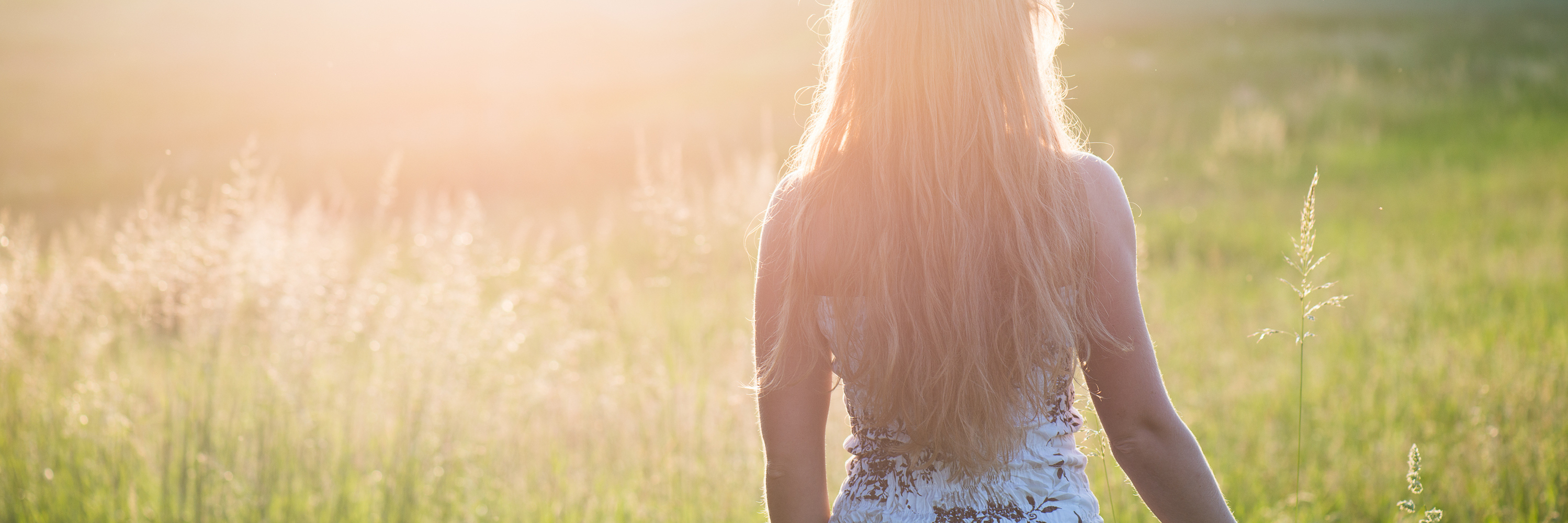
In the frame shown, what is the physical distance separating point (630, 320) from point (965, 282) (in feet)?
16.4

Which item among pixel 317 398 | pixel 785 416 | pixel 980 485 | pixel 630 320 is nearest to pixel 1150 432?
pixel 980 485

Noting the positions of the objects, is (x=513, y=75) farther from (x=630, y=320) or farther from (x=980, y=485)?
(x=980, y=485)

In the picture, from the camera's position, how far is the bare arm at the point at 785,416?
1472mm

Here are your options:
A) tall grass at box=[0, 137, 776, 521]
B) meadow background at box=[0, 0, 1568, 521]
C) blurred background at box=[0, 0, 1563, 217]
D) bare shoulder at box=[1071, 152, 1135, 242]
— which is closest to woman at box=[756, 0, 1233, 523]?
bare shoulder at box=[1071, 152, 1135, 242]

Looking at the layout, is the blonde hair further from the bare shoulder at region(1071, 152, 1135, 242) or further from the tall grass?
the tall grass

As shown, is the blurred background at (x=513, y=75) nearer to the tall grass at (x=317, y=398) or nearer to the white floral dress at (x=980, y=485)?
the tall grass at (x=317, y=398)

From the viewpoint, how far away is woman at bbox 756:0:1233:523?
133cm

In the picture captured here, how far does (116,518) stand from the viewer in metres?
3.11

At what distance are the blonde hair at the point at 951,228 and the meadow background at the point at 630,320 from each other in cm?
34

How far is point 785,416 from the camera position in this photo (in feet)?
4.91

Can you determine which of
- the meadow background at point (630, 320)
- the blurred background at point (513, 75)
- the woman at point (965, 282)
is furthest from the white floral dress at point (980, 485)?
the blurred background at point (513, 75)

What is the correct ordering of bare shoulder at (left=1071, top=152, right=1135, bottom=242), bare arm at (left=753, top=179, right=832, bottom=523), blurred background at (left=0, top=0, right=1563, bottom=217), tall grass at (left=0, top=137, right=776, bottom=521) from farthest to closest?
blurred background at (left=0, top=0, right=1563, bottom=217), tall grass at (left=0, top=137, right=776, bottom=521), bare arm at (left=753, top=179, right=832, bottom=523), bare shoulder at (left=1071, top=152, right=1135, bottom=242)

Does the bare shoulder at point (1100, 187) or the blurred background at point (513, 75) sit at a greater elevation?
the blurred background at point (513, 75)

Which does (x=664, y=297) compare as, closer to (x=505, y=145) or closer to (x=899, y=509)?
(x=899, y=509)
